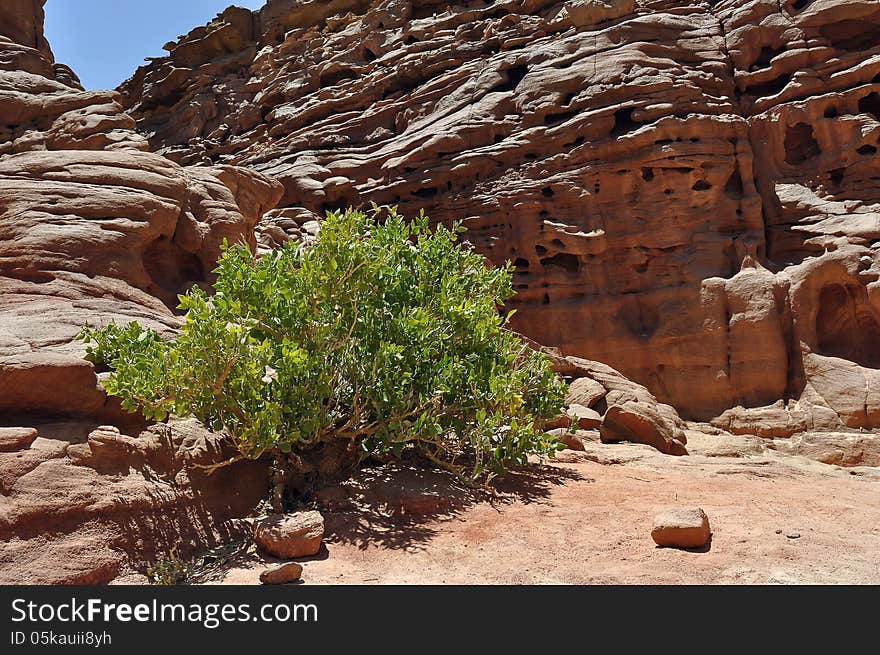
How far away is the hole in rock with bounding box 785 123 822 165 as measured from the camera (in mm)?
19281

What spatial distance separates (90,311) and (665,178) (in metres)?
16.7

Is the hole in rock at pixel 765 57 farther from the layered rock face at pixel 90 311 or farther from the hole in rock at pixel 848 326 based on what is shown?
the layered rock face at pixel 90 311

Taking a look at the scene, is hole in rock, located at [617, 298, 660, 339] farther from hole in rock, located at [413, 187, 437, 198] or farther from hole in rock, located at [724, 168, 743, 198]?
hole in rock, located at [413, 187, 437, 198]

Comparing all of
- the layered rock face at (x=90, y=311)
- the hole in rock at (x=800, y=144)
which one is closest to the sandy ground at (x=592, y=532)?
the layered rock face at (x=90, y=311)

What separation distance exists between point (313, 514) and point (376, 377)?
5.62 ft

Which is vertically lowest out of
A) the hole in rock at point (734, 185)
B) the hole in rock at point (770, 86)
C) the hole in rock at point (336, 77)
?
the hole in rock at point (734, 185)

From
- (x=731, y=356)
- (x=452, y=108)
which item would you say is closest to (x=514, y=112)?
(x=452, y=108)

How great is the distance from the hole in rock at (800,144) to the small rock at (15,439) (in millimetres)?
20627

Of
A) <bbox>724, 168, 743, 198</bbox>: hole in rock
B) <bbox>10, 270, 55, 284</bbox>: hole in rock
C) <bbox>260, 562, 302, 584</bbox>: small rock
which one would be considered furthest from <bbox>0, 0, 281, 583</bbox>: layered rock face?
<bbox>724, 168, 743, 198</bbox>: hole in rock

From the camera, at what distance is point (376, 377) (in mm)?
7227

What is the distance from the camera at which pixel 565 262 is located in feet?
68.4

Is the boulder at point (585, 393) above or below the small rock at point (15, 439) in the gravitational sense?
below

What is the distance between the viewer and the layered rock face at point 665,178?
17.5m
